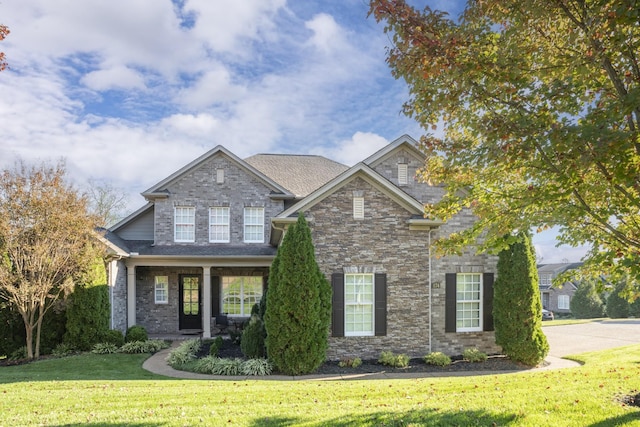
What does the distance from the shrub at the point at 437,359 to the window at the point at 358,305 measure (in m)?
1.73

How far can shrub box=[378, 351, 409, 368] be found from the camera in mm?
11648

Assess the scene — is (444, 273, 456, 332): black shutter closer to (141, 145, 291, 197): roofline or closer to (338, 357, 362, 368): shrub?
(338, 357, 362, 368): shrub

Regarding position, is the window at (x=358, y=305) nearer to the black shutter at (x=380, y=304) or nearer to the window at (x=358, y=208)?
the black shutter at (x=380, y=304)

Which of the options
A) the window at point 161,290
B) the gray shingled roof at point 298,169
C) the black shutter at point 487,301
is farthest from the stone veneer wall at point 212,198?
the black shutter at point 487,301

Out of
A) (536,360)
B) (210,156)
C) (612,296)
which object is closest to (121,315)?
(210,156)

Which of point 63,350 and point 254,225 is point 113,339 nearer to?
point 63,350

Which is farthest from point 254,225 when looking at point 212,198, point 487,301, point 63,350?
point 487,301

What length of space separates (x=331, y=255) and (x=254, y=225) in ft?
23.9

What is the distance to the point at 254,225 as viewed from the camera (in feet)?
61.7

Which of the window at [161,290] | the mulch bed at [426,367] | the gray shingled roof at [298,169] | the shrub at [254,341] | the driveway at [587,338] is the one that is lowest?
the driveway at [587,338]

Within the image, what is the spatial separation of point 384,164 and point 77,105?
11.1 meters

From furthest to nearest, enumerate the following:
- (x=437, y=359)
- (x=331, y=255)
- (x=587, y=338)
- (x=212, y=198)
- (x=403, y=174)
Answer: (x=212, y=198), (x=587, y=338), (x=403, y=174), (x=331, y=255), (x=437, y=359)

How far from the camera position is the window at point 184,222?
18.4 m

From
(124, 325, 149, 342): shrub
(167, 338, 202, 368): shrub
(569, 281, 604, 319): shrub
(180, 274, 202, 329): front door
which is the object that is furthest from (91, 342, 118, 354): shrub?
(569, 281, 604, 319): shrub
